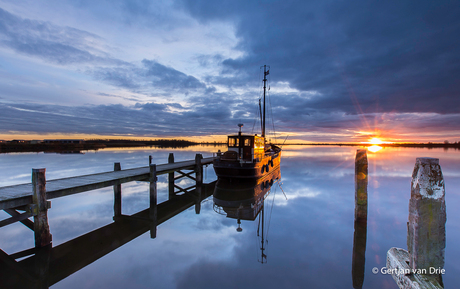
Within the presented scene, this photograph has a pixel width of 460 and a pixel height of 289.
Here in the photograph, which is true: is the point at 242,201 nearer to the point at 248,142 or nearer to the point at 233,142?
the point at 248,142

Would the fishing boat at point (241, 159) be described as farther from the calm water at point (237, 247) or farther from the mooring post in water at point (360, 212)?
the mooring post in water at point (360, 212)

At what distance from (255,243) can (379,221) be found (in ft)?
23.8

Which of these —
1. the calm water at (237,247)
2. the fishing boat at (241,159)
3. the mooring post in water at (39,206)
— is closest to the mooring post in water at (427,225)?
the calm water at (237,247)

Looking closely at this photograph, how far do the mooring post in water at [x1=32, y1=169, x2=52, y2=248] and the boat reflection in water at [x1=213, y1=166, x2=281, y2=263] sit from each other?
733cm

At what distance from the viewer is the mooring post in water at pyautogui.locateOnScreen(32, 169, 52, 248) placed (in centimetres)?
663

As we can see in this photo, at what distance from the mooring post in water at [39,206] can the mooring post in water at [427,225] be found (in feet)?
31.8

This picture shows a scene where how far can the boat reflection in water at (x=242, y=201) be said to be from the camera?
36.1 feet

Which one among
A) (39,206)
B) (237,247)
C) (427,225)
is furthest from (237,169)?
(427,225)

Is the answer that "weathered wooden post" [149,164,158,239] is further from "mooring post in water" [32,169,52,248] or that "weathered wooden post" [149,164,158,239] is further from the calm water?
"mooring post in water" [32,169,52,248]

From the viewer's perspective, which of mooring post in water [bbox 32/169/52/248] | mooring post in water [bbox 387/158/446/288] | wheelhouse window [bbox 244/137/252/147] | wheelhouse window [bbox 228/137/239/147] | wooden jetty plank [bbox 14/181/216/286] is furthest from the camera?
wheelhouse window [bbox 228/137/239/147]

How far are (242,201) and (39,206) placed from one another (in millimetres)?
10493

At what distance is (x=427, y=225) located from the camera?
2.97m

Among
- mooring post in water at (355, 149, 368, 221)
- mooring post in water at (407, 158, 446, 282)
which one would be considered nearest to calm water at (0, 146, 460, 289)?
mooring post in water at (355, 149, 368, 221)

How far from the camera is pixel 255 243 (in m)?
8.12
